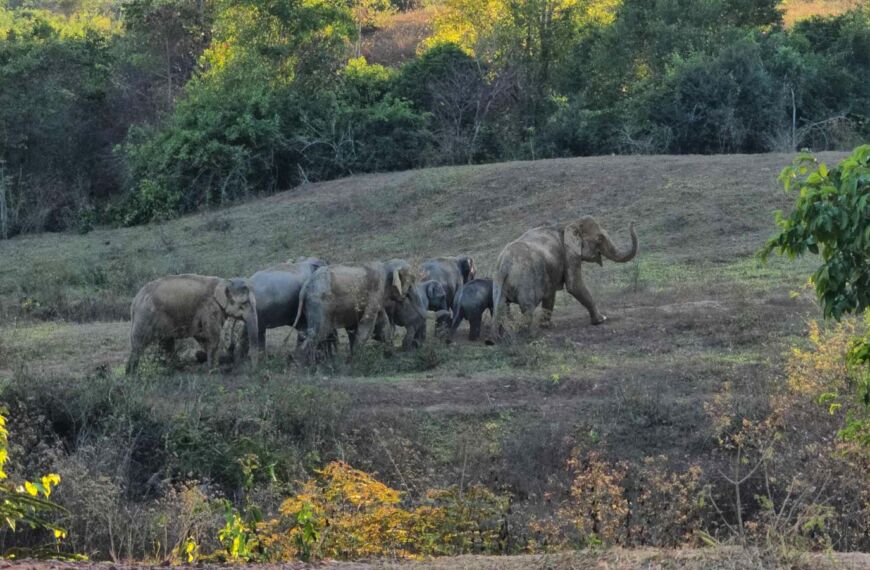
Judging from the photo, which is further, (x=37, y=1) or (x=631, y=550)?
(x=37, y=1)

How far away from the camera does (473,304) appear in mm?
17828

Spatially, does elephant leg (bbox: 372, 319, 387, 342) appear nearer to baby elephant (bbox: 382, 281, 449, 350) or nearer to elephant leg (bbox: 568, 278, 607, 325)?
baby elephant (bbox: 382, 281, 449, 350)

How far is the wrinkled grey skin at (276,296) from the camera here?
16703mm

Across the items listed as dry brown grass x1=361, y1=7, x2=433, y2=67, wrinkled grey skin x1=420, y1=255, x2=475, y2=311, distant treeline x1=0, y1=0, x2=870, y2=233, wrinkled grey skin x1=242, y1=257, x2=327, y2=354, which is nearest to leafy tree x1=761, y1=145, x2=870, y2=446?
wrinkled grey skin x1=242, y1=257, x2=327, y2=354

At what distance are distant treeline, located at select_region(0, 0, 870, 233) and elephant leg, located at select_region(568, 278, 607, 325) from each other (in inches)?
545

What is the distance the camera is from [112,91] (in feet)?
122

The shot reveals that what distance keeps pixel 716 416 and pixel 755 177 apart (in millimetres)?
13805

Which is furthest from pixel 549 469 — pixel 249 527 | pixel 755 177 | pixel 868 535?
pixel 755 177

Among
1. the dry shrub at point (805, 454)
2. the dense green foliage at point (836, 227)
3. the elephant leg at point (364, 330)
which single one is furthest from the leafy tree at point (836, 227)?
the elephant leg at point (364, 330)

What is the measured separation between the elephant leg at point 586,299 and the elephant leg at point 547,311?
1.24 ft

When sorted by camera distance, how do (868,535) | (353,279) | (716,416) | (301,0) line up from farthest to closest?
(301,0)
(353,279)
(716,416)
(868,535)

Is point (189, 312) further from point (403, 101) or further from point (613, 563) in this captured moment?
point (403, 101)

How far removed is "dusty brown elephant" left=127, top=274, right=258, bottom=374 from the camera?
15711 millimetres

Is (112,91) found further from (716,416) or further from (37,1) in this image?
(37,1)
